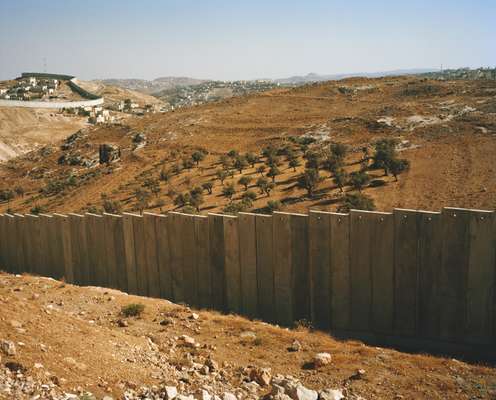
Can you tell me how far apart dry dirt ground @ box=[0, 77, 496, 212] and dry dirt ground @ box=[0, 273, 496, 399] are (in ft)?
49.4

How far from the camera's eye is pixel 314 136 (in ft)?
125

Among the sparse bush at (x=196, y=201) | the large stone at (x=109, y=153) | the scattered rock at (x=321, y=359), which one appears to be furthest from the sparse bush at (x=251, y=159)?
the scattered rock at (x=321, y=359)

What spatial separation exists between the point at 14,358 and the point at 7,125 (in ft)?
271

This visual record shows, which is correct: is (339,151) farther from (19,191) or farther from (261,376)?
(19,191)

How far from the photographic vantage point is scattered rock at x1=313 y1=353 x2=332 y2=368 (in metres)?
6.03

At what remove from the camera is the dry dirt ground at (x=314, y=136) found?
77.3 feet

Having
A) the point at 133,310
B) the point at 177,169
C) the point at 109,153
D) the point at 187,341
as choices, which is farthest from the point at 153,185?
the point at 187,341

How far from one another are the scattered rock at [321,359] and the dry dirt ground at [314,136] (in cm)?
1560

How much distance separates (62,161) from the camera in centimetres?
4903

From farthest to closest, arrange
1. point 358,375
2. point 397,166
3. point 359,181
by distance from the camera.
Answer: point 397,166, point 359,181, point 358,375

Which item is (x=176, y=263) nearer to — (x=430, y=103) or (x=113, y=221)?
(x=113, y=221)

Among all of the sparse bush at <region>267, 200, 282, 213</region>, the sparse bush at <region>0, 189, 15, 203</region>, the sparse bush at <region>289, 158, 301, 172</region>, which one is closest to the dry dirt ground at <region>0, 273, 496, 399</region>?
the sparse bush at <region>267, 200, 282, 213</region>

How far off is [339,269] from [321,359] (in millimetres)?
1924

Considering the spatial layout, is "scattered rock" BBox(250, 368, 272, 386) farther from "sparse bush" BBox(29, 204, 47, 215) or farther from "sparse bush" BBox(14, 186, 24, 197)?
"sparse bush" BBox(14, 186, 24, 197)
